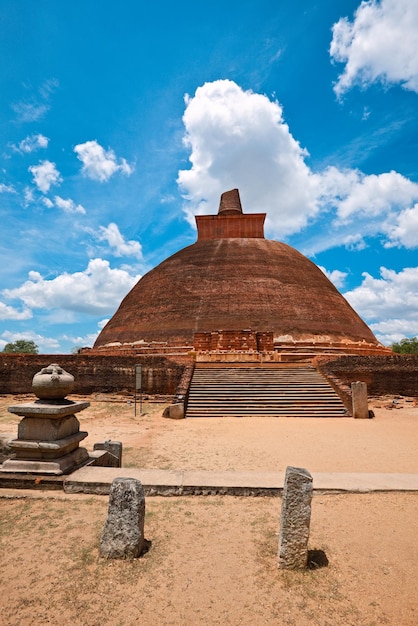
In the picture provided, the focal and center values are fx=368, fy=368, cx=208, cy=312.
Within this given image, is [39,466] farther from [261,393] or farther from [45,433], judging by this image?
[261,393]

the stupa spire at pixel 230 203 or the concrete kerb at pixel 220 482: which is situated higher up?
the stupa spire at pixel 230 203

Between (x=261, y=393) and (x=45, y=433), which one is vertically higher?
(x=45, y=433)

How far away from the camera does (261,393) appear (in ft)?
39.6

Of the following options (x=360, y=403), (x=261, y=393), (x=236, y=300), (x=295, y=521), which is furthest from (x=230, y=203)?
(x=295, y=521)

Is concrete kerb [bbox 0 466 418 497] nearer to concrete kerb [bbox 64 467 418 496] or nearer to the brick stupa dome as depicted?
concrete kerb [bbox 64 467 418 496]

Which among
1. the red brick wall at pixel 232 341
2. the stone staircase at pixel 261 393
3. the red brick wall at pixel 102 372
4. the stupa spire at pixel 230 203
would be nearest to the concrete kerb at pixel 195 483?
the stone staircase at pixel 261 393

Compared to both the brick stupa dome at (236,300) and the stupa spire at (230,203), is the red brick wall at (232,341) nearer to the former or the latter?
the brick stupa dome at (236,300)

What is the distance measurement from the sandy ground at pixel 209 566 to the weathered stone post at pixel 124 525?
0.25 feet

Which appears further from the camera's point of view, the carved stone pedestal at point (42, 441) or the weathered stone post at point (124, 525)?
the carved stone pedestal at point (42, 441)

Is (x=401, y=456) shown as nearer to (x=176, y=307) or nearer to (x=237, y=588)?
(x=237, y=588)

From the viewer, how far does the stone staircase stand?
1090 centimetres

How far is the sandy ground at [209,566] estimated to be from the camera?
2.16 m

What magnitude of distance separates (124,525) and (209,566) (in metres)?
0.68

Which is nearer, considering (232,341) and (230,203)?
(232,341)
